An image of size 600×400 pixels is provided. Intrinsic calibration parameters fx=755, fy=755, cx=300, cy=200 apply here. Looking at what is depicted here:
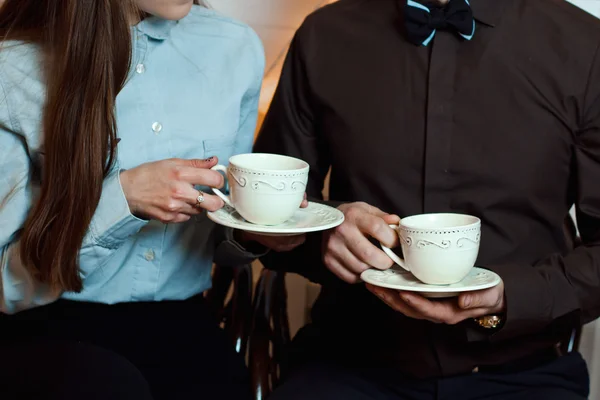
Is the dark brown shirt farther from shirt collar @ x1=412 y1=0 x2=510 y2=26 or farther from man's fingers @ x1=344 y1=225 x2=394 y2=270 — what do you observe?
man's fingers @ x1=344 y1=225 x2=394 y2=270

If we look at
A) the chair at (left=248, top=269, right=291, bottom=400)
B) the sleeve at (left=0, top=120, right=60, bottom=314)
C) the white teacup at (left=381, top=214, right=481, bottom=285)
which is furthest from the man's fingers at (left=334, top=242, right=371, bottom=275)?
the sleeve at (left=0, top=120, right=60, bottom=314)

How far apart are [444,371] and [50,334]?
648 millimetres

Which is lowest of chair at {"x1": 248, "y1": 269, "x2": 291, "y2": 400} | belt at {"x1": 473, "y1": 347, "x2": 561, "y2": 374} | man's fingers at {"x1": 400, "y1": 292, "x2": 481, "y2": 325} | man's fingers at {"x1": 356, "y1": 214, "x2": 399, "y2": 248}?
chair at {"x1": 248, "y1": 269, "x2": 291, "y2": 400}

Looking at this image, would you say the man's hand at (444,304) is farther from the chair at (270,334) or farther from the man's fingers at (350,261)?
the chair at (270,334)

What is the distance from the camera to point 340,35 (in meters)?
1.41

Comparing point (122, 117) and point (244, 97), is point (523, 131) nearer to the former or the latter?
point (244, 97)

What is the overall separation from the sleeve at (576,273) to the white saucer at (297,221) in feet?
0.92

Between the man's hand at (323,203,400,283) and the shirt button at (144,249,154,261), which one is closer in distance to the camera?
the man's hand at (323,203,400,283)

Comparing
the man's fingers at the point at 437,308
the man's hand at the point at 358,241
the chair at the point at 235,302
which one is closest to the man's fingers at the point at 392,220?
the man's hand at the point at 358,241

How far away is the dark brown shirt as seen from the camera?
4.14 ft

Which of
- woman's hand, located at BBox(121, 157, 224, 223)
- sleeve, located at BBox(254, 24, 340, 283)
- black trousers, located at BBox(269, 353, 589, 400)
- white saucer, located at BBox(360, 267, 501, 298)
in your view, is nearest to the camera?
white saucer, located at BBox(360, 267, 501, 298)

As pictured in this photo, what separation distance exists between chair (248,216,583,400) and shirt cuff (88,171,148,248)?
0.37 meters

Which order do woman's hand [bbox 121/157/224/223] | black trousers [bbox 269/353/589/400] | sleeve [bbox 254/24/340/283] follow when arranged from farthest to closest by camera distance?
1. sleeve [bbox 254/24/340/283]
2. black trousers [bbox 269/353/589/400]
3. woman's hand [bbox 121/157/224/223]

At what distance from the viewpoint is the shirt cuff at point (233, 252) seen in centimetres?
128
